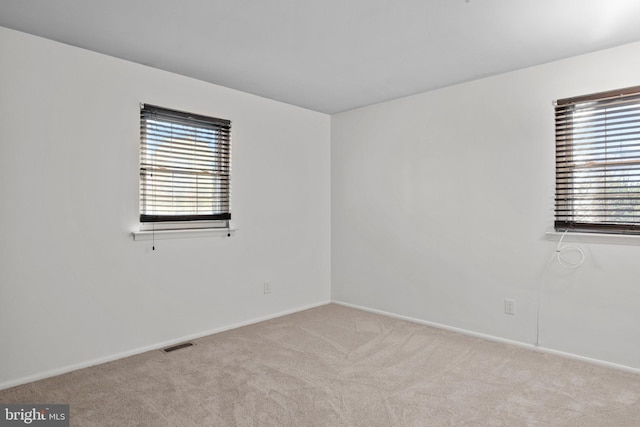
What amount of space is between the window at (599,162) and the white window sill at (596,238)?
0.13 ft

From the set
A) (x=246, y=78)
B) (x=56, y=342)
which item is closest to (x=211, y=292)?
(x=56, y=342)

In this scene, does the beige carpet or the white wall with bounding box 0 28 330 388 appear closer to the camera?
the beige carpet

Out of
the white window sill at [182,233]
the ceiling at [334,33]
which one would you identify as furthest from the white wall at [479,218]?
the white window sill at [182,233]

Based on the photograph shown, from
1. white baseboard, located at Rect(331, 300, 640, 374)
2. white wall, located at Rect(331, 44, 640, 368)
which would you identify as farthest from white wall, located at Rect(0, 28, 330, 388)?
white baseboard, located at Rect(331, 300, 640, 374)

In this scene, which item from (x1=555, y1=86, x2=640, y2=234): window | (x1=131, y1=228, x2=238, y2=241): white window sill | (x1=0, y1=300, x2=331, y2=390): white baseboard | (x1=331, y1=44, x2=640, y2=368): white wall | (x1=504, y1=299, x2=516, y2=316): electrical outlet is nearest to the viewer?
(x1=0, y1=300, x2=331, y2=390): white baseboard

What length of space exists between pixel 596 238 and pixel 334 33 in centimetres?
244

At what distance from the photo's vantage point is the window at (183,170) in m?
3.25

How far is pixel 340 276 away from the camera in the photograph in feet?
15.6

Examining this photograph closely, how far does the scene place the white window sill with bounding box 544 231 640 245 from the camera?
2.80 meters

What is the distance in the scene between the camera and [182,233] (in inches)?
136

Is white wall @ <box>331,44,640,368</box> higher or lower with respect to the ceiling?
lower

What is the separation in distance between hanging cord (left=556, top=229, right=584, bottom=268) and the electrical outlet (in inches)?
20.4

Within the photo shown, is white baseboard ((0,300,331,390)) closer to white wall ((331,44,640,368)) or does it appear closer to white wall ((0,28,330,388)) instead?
white wall ((0,28,330,388))

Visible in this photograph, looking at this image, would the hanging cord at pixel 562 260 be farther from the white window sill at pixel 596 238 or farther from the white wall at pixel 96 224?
the white wall at pixel 96 224
